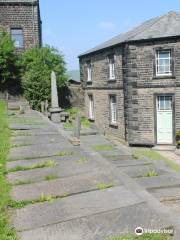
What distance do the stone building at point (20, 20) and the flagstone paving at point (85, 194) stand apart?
900 inches

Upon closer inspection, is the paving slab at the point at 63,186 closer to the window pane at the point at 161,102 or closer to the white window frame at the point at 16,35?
the window pane at the point at 161,102

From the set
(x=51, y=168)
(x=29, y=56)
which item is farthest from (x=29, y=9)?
(x=51, y=168)

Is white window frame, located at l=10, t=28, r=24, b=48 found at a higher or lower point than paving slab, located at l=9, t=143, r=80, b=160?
higher

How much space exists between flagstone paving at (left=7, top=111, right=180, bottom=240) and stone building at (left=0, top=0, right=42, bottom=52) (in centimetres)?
2287

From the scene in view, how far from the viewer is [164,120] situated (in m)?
24.0

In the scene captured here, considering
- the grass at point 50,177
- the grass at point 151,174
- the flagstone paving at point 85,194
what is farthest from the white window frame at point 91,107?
the grass at point 50,177

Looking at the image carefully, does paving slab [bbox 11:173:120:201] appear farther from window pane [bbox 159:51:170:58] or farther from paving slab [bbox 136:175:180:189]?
window pane [bbox 159:51:170:58]

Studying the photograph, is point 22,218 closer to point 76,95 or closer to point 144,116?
point 144,116

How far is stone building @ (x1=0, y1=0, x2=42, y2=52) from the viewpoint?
32031mm

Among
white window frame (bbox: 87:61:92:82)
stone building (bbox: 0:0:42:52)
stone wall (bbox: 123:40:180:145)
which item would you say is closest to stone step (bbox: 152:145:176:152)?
stone wall (bbox: 123:40:180:145)

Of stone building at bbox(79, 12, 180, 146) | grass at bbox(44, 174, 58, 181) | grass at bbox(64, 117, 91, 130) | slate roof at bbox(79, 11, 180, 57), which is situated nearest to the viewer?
grass at bbox(44, 174, 58, 181)

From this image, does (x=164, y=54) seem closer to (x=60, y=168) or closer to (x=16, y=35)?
(x=16, y=35)

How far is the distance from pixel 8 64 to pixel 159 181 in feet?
80.4

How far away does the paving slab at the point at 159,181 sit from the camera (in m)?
7.53
